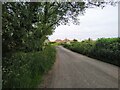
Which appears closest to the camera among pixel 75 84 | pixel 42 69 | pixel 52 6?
pixel 75 84

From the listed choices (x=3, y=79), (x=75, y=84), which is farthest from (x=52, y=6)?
(x=3, y=79)

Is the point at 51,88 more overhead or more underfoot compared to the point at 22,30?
more underfoot

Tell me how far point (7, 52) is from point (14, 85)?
5432 millimetres

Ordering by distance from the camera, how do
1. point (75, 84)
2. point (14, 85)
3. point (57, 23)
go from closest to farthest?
point (14, 85), point (75, 84), point (57, 23)

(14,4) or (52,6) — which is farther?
(52,6)

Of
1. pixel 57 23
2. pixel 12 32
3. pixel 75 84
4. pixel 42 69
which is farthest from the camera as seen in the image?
pixel 57 23

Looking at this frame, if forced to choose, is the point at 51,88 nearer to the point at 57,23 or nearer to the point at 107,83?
the point at 107,83

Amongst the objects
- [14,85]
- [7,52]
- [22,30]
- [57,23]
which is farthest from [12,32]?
[57,23]

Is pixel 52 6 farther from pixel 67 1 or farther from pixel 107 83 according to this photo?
pixel 107 83

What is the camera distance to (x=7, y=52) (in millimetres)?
12430

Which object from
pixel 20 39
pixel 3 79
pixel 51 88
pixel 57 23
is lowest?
pixel 51 88

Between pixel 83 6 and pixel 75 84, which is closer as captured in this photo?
pixel 75 84

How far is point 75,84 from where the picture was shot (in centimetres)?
1032

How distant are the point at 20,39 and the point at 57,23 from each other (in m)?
11.7
